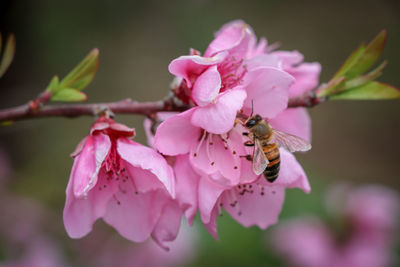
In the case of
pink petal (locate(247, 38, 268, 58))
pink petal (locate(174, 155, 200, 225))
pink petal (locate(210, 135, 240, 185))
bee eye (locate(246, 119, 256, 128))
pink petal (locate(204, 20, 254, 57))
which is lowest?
pink petal (locate(174, 155, 200, 225))

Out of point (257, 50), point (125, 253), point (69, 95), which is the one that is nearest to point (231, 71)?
point (257, 50)

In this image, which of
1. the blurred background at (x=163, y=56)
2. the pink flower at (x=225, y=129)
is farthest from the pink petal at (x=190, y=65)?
the blurred background at (x=163, y=56)

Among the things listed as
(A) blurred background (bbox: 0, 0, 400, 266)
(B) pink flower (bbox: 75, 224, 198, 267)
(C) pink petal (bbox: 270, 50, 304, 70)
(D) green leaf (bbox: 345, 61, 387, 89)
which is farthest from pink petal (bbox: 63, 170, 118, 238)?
(A) blurred background (bbox: 0, 0, 400, 266)

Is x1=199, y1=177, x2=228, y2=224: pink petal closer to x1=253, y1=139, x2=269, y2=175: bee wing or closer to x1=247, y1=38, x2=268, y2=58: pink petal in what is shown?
x1=253, y1=139, x2=269, y2=175: bee wing

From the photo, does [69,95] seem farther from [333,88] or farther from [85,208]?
[333,88]

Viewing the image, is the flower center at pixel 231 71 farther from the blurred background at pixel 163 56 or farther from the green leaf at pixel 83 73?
the blurred background at pixel 163 56

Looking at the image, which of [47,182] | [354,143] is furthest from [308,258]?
[354,143]

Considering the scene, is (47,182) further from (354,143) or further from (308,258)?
(354,143)
